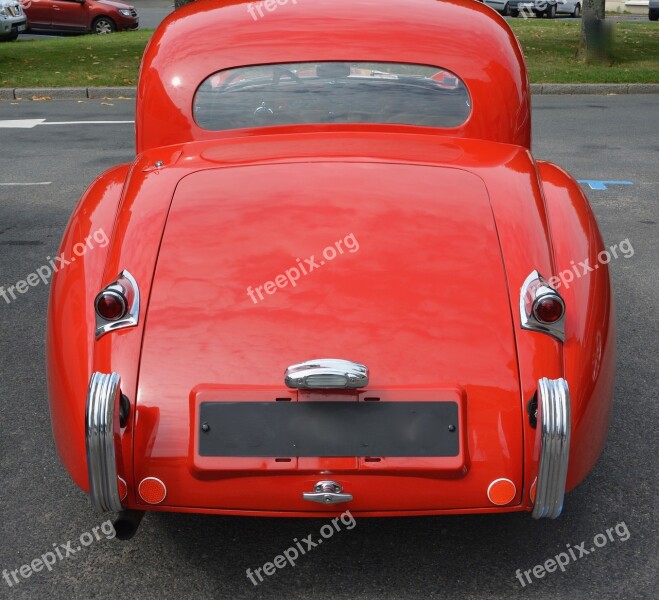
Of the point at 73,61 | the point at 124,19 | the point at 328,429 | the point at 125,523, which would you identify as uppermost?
the point at 328,429

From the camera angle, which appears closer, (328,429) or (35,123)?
(328,429)

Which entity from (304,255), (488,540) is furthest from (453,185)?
(488,540)

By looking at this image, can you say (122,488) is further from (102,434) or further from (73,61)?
(73,61)

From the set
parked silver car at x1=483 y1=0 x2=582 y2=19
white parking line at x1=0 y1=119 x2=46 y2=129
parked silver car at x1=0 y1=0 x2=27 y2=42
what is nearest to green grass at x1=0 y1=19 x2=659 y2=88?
parked silver car at x1=0 y1=0 x2=27 y2=42

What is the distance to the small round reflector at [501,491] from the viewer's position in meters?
2.83

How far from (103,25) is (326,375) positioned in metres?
23.4

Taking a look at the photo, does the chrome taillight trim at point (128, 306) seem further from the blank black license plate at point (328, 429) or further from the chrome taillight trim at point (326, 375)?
the chrome taillight trim at point (326, 375)

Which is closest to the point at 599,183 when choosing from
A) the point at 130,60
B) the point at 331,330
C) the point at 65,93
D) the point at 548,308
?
the point at 548,308

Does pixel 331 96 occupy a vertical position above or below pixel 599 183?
above

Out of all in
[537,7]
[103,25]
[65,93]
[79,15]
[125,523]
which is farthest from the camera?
[537,7]

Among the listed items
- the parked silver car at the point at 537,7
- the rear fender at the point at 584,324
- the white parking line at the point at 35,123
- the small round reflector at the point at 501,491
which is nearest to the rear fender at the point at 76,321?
the small round reflector at the point at 501,491

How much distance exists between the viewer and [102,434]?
272 centimetres

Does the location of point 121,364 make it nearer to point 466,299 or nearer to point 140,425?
point 140,425

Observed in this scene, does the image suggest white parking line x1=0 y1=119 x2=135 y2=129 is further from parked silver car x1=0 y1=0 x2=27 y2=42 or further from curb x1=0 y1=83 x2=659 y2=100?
parked silver car x1=0 y1=0 x2=27 y2=42
